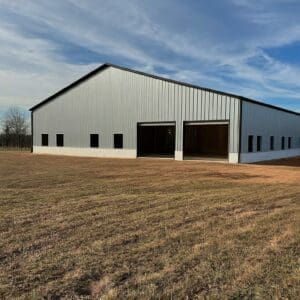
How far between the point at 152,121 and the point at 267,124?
890cm

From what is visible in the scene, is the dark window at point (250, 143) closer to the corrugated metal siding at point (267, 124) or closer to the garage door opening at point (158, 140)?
the corrugated metal siding at point (267, 124)

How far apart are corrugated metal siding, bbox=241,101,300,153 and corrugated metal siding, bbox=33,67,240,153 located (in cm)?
124

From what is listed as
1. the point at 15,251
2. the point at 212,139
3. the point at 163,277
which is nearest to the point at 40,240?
the point at 15,251

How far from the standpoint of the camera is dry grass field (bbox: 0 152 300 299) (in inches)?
169

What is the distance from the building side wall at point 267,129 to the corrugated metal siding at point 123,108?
3.97 ft

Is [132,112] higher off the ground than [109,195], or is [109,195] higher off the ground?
[132,112]


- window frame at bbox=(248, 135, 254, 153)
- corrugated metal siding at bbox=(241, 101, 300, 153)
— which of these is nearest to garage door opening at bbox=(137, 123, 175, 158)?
corrugated metal siding at bbox=(241, 101, 300, 153)

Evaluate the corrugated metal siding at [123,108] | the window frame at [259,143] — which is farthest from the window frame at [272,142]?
the corrugated metal siding at [123,108]

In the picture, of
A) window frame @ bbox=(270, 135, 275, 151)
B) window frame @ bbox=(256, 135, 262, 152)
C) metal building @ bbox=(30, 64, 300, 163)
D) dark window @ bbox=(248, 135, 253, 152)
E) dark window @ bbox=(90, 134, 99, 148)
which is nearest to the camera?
metal building @ bbox=(30, 64, 300, 163)

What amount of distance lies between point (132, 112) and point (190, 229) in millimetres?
24234

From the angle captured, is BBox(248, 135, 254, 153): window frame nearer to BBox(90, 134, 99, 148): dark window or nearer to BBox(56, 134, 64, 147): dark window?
BBox(90, 134, 99, 148): dark window

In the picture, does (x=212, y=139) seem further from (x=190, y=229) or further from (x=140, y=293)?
(x=140, y=293)

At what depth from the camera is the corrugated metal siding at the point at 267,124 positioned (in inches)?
1025

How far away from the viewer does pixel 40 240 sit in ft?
19.9
